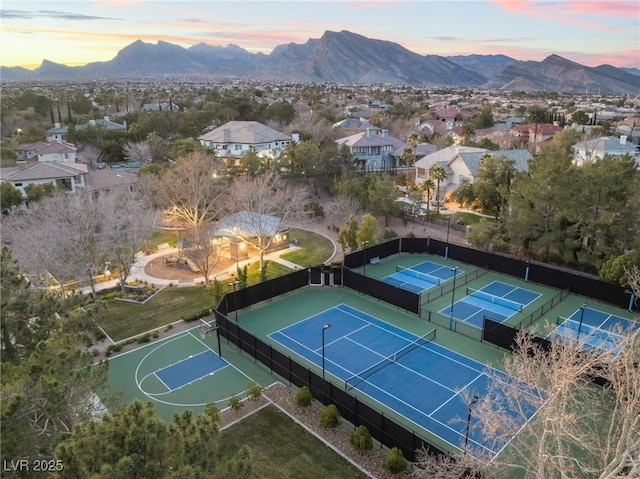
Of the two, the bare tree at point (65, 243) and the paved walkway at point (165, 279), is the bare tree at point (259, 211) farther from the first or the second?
the bare tree at point (65, 243)

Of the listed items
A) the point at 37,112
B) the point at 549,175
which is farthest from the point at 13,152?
the point at 549,175

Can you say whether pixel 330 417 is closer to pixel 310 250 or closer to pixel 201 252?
pixel 201 252

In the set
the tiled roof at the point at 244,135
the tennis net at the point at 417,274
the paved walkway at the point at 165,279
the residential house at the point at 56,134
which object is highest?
the tiled roof at the point at 244,135

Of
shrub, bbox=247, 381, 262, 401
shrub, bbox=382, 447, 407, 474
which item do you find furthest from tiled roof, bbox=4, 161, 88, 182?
shrub, bbox=382, 447, 407, 474

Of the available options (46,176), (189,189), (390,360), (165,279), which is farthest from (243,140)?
(390,360)

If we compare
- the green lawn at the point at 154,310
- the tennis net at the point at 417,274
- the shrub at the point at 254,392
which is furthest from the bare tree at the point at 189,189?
the shrub at the point at 254,392
